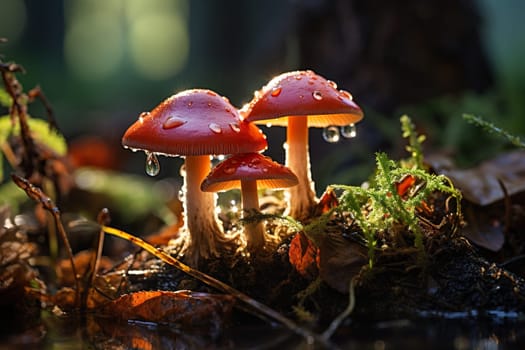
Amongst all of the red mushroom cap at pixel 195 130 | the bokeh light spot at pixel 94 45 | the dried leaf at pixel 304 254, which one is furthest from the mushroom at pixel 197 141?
the bokeh light spot at pixel 94 45

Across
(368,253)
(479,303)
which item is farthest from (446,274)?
(368,253)

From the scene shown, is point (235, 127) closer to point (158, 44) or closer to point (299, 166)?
point (299, 166)

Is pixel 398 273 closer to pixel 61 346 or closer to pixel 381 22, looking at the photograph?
pixel 61 346

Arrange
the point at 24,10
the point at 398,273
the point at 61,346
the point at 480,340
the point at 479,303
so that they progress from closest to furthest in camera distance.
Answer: the point at 480,340
the point at 61,346
the point at 479,303
the point at 398,273
the point at 24,10

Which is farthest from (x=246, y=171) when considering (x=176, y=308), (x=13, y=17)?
(x=13, y=17)

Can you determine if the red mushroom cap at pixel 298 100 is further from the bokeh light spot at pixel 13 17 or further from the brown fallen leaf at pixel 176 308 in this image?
the bokeh light spot at pixel 13 17

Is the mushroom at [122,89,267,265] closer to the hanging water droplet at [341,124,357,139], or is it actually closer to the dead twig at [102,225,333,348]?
the dead twig at [102,225,333,348]

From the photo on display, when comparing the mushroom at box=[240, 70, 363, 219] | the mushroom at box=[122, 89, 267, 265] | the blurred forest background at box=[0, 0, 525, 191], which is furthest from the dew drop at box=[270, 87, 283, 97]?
the blurred forest background at box=[0, 0, 525, 191]
